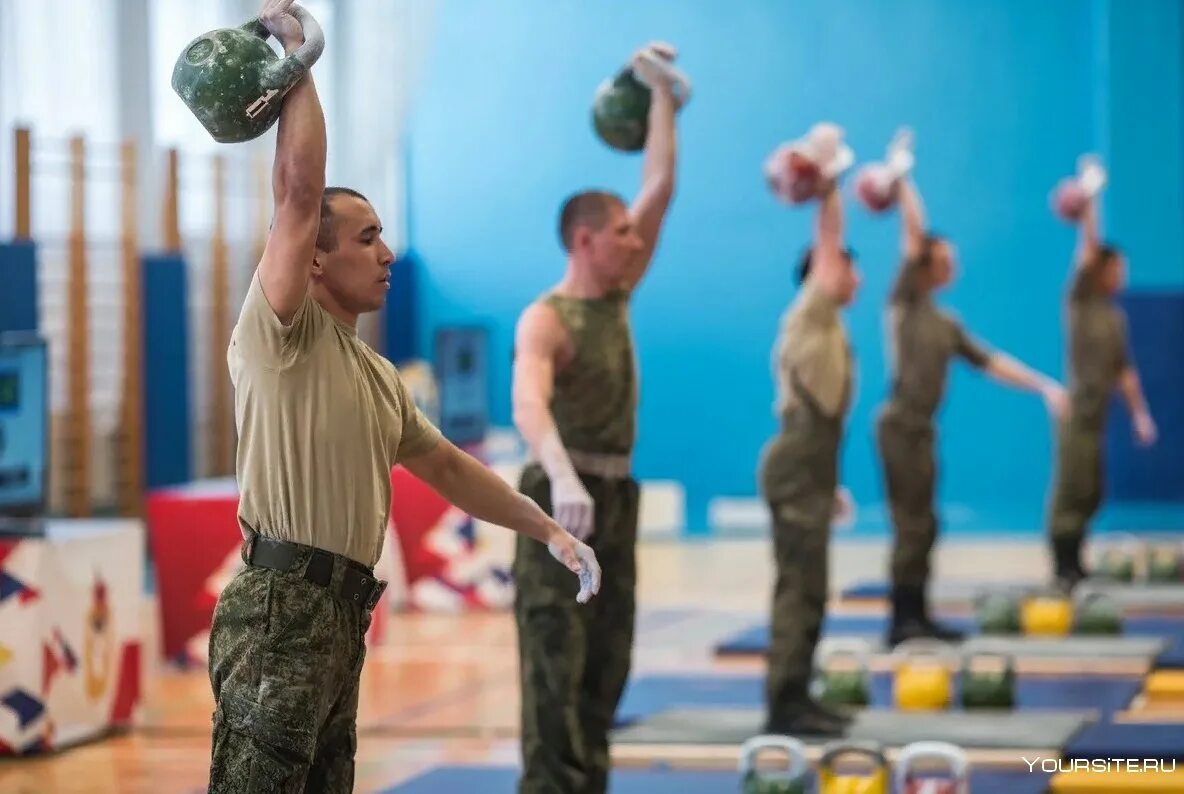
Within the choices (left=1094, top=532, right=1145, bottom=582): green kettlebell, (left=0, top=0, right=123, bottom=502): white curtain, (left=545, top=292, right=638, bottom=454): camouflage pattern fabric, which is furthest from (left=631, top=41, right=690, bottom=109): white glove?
(left=0, top=0, right=123, bottom=502): white curtain

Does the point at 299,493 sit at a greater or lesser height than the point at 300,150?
lesser

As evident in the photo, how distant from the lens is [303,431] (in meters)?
2.80

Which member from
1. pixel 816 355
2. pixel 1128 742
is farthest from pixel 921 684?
pixel 816 355

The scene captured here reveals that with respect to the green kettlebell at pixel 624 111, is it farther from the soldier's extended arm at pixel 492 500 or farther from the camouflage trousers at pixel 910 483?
the camouflage trousers at pixel 910 483

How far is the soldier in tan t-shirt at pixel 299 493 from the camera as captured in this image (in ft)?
8.97

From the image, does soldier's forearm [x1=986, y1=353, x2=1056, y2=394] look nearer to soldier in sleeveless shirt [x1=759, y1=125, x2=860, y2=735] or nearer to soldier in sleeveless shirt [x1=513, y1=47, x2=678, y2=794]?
soldier in sleeveless shirt [x1=759, y1=125, x2=860, y2=735]

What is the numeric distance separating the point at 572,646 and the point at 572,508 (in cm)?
46

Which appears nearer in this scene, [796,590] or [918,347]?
[796,590]

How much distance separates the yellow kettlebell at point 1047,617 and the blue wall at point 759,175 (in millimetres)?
5248

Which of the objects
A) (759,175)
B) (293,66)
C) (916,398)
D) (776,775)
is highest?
(759,175)

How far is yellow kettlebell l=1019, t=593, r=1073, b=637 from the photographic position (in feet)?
26.0

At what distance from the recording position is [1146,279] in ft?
42.0

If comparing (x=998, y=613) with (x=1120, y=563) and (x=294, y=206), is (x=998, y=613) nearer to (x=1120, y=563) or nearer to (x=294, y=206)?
(x=1120, y=563)

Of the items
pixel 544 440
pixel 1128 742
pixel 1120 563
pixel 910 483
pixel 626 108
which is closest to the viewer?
pixel 544 440
